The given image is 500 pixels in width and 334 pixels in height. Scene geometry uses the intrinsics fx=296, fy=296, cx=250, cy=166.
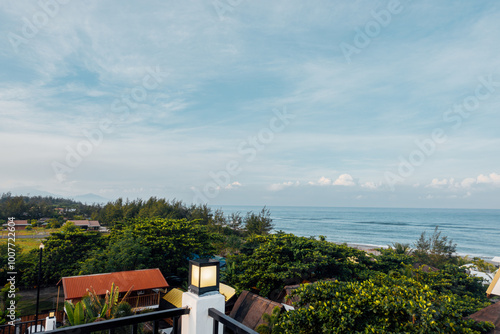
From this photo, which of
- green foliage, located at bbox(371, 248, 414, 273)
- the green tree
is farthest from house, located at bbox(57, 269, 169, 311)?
green foliage, located at bbox(371, 248, 414, 273)

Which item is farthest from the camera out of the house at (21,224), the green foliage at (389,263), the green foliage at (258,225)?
the house at (21,224)

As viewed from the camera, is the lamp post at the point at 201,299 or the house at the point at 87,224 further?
the house at the point at 87,224

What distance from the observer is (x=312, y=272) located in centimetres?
1202

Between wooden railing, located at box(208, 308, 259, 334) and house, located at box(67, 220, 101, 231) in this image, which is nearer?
wooden railing, located at box(208, 308, 259, 334)

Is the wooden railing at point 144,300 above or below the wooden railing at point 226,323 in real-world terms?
below

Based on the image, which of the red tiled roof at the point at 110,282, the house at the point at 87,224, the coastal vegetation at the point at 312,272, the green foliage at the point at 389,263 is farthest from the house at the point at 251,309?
the house at the point at 87,224

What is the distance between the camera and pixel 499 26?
9.89 meters

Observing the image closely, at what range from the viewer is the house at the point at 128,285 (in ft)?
39.6

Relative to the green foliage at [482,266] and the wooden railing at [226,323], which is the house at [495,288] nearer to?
the wooden railing at [226,323]

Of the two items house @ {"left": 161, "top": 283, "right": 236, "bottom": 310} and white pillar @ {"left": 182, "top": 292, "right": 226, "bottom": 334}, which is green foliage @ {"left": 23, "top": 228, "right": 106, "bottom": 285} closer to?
house @ {"left": 161, "top": 283, "right": 236, "bottom": 310}

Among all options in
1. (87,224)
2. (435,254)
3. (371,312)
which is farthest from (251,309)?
(87,224)

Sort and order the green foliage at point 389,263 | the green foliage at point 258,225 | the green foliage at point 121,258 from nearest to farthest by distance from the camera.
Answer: the green foliage at point 389,263 < the green foliage at point 121,258 < the green foliage at point 258,225

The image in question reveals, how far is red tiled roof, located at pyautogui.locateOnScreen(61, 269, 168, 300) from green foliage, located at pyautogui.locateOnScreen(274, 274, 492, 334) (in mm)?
9475

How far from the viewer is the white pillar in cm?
172
